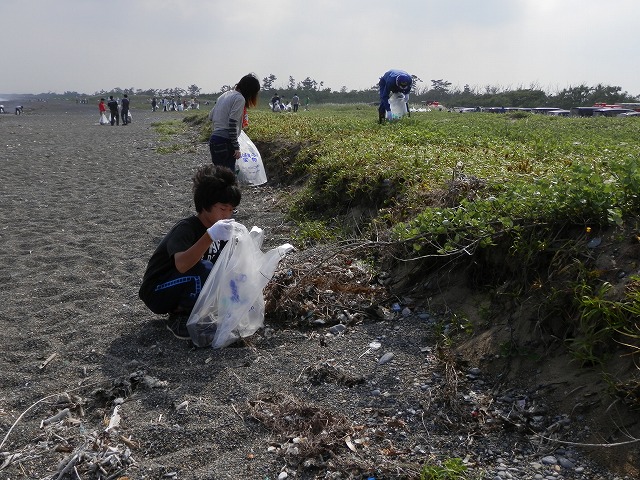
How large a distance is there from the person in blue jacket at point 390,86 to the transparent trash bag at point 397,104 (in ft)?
0.41

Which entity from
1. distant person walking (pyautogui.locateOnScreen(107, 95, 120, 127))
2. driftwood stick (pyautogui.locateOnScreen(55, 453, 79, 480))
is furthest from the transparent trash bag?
distant person walking (pyautogui.locateOnScreen(107, 95, 120, 127))

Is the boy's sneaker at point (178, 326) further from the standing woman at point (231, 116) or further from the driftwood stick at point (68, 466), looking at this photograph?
the standing woman at point (231, 116)

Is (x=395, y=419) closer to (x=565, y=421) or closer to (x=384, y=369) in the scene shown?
(x=384, y=369)

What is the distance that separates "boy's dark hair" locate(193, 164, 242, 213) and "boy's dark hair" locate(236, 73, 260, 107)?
2.72m

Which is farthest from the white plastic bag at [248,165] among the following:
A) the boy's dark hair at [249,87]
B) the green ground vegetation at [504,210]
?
the boy's dark hair at [249,87]

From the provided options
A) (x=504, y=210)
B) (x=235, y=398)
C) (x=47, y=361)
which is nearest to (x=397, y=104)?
(x=504, y=210)

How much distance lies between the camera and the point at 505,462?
2.30m

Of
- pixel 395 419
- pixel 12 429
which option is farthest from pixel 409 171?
pixel 12 429

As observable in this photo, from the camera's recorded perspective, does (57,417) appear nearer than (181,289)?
Yes

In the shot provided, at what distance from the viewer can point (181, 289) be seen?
3.53m

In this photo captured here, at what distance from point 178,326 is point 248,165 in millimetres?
4051

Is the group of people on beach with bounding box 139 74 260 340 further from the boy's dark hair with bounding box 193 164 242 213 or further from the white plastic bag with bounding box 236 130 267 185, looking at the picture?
the white plastic bag with bounding box 236 130 267 185

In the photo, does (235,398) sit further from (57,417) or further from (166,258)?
(166,258)

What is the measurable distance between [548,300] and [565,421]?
602 mm
